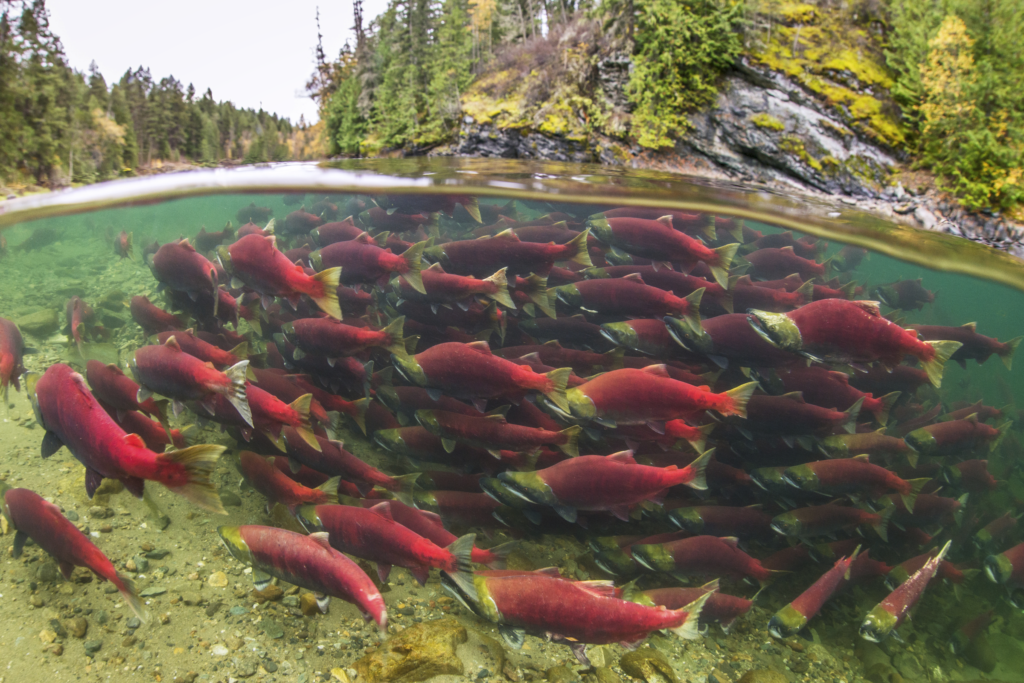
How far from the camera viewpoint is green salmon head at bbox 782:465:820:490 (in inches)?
160

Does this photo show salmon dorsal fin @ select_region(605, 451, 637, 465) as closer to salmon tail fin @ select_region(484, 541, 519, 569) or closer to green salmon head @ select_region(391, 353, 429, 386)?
salmon tail fin @ select_region(484, 541, 519, 569)

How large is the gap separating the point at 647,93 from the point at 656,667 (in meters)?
17.9

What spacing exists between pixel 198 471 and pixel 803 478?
4444mm

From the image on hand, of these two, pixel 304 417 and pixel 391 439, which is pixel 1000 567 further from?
pixel 304 417

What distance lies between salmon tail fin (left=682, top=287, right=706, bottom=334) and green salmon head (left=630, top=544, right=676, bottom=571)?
6.06 ft

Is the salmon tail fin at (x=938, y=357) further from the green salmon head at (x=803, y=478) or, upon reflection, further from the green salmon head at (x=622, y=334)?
the green salmon head at (x=622, y=334)

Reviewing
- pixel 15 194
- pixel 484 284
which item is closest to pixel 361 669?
pixel 484 284

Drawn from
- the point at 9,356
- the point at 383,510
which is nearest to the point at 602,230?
the point at 383,510

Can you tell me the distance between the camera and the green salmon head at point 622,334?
4430mm

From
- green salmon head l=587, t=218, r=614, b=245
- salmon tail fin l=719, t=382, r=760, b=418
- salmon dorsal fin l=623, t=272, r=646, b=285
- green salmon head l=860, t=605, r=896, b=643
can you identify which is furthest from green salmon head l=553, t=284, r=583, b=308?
green salmon head l=860, t=605, r=896, b=643

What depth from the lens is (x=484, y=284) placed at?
4184 mm

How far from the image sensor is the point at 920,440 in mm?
4824

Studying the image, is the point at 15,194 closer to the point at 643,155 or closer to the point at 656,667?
the point at 656,667

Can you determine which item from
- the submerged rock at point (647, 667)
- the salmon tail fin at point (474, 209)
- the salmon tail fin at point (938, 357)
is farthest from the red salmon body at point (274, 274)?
the salmon tail fin at point (938, 357)
